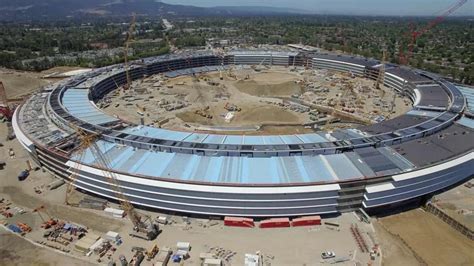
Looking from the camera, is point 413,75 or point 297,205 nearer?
point 297,205

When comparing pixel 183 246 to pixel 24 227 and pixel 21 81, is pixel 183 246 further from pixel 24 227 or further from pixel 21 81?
pixel 21 81

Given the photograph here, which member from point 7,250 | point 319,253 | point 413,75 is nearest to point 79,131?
point 7,250

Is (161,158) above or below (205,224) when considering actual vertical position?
above

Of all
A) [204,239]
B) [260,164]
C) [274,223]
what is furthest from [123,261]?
[260,164]

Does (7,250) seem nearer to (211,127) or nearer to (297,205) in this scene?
(297,205)

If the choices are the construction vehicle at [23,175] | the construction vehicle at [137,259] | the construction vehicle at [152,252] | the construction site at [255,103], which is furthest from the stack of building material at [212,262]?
the construction vehicle at [23,175]

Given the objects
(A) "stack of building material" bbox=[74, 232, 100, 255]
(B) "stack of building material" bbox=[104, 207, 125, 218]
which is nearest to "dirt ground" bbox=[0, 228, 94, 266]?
(A) "stack of building material" bbox=[74, 232, 100, 255]

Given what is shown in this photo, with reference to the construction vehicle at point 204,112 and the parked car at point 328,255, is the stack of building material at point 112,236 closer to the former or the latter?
the parked car at point 328,255
